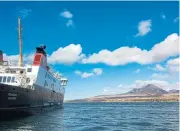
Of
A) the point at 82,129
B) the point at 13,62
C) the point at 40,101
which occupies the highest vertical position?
the point at 13,62

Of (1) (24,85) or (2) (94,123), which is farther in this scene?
(1) (24,85)

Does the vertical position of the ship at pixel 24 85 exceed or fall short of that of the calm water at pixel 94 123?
it exceeds it

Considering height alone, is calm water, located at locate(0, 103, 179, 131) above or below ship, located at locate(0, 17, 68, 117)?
below

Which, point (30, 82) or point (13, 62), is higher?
point (13, 62)

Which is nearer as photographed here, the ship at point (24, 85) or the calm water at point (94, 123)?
the calm water at point (94, 123)

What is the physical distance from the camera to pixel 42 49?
48469mm

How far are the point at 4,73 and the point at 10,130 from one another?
16.7m

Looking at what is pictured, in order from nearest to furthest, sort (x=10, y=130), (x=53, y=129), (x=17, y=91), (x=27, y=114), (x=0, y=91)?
(x=10, y=130) → (x=53, y=129) → (x=0, y=91) → (x=17, y=91) → (x=27, y=114)

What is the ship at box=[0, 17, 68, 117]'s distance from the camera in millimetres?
35531

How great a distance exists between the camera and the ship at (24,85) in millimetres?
35531

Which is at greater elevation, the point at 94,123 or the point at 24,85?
the point at 24,85

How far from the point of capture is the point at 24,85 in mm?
42500

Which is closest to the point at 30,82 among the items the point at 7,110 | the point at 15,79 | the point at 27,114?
the point at 15,79

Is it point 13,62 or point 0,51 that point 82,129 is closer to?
point 13,62
